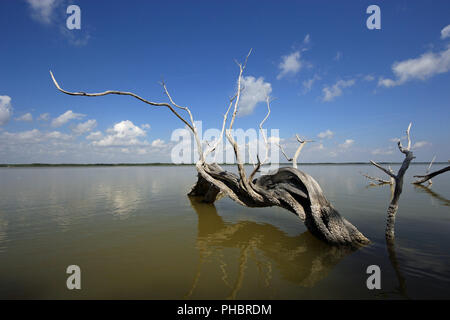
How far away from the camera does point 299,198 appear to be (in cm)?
626

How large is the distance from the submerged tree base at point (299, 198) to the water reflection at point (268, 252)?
39cm

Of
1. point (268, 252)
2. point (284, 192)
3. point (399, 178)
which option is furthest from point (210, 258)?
point (399, 178)

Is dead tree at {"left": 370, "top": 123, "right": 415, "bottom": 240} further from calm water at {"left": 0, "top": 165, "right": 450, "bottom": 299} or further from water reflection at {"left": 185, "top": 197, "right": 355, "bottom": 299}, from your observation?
water reflection at {"left": 185, "top": 197, "right": 355, "bottom": 299}

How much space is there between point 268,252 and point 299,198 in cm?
213

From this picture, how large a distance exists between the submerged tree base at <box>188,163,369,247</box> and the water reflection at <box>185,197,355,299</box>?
0.39 metres

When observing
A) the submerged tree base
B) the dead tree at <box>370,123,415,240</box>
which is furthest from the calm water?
the dead tree at <box>370,123,415,240</box>

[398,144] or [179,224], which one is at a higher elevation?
[398,144]

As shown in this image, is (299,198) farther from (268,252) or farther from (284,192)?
(268,252)

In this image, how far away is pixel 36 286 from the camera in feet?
11.3

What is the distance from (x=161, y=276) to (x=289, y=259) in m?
2.81

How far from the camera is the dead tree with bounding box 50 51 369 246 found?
209 inches

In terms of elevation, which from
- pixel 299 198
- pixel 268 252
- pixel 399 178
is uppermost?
pixel 399 178

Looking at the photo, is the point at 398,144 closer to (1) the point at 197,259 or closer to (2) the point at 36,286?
(1) the point at 197,259
